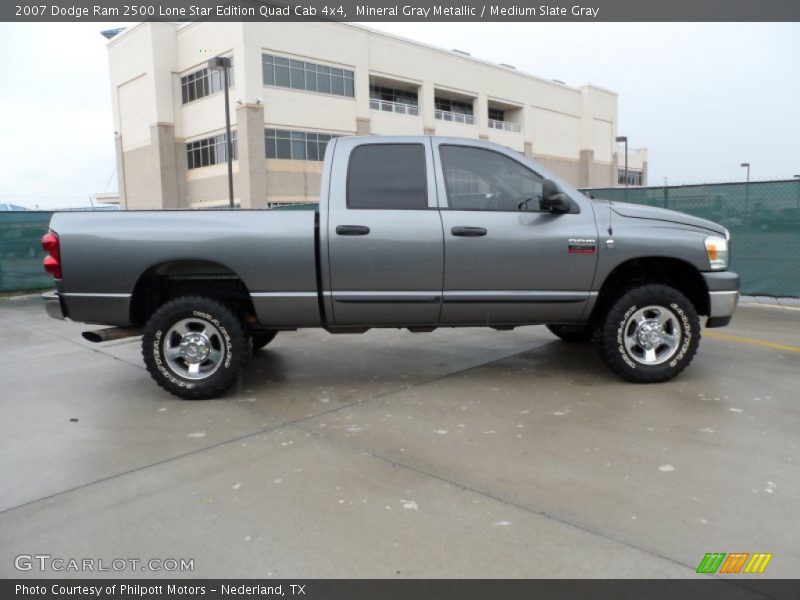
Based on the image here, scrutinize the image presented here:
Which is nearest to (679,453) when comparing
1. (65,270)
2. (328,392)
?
(328,392)

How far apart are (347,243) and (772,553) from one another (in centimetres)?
331

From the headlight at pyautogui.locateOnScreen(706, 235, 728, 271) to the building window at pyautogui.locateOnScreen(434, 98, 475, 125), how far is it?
45488 mm

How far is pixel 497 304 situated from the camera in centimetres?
496

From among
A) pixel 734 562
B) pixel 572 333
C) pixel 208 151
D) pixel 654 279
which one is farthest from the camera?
pixel 208 151

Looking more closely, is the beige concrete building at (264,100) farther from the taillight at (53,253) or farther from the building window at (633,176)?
the taillight at (53,253)

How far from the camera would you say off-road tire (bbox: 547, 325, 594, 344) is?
629 cm

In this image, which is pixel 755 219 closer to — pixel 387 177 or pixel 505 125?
pixel 387 177

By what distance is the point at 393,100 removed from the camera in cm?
4734

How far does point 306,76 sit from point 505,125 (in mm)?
22443

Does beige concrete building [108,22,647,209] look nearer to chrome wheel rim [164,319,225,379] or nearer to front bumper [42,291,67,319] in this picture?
front bumper [42,291,67,319]

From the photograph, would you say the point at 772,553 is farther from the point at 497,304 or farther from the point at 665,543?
the point at 497,304

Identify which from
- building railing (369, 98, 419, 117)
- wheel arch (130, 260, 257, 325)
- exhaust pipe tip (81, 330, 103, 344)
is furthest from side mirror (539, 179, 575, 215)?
building railing (369, 98, 419, 117)

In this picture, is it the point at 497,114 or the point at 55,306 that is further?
the point at 497,114
